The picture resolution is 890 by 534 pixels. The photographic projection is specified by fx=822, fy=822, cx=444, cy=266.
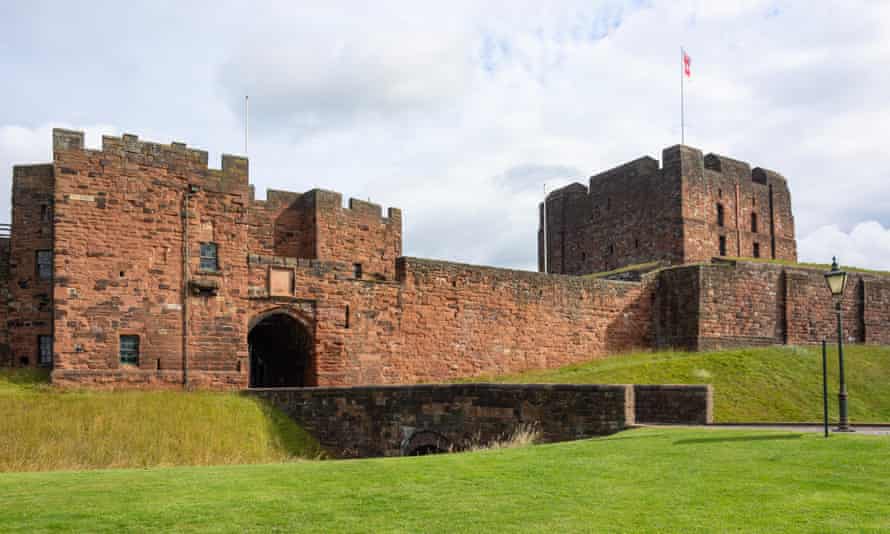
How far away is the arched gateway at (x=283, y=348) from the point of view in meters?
25.7

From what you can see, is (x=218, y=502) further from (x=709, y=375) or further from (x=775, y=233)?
(x=775, y=233)

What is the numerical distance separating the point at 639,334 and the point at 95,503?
27.2 m

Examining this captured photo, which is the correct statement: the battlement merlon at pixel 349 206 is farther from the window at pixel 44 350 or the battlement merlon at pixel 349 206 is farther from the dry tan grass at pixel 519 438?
the dry tan grass at pixel 519 438

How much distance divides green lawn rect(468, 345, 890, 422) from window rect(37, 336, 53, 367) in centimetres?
1338

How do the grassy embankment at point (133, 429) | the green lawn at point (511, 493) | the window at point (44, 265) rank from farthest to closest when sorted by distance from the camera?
the window at point (44, 265) < the grassy embankment at point (133, 429) < the green lawn at point (511, 493)

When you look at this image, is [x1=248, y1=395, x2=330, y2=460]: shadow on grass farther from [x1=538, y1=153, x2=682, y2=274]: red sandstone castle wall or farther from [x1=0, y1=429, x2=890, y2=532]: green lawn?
[x1=538, y1=153, x2=682, y2=274]: red sandstone castle wall

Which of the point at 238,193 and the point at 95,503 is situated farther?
the point at 238,193

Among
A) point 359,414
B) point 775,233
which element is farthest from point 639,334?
point 359,414

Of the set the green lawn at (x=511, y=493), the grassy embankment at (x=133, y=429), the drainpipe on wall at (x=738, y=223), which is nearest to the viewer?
the green lawn at (x=511, y=493)

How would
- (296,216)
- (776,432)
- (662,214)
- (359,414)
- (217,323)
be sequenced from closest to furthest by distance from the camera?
(776,432) → (359,414) → (217,323) → (296,216) → (662,214)

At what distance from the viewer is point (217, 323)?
77.2 feet

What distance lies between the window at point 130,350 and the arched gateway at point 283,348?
3388 millimetres

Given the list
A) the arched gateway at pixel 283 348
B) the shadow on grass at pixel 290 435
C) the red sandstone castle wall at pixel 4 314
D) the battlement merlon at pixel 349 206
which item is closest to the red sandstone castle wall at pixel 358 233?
the battlement merlon at pixel 349 206

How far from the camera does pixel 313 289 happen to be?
83.4 feet
